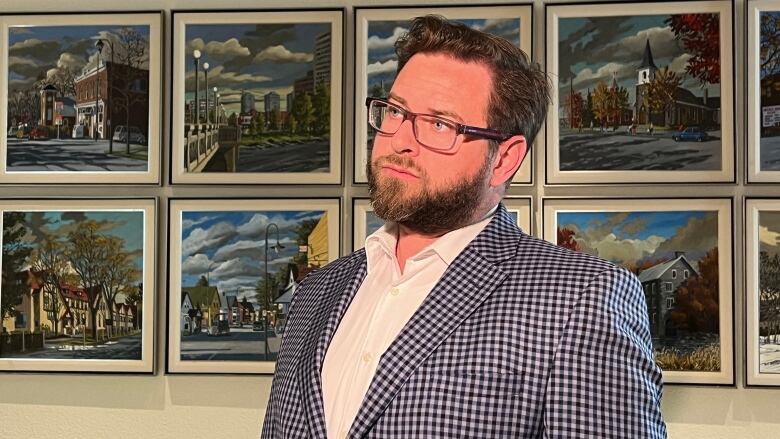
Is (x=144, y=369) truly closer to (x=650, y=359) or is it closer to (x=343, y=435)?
(x=343, y=435)

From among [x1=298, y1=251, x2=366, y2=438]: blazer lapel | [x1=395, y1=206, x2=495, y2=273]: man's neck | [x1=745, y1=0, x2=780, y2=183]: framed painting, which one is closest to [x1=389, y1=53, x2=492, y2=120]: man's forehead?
[x1=395, y1=206, x2=495, y2=273]: man's neck

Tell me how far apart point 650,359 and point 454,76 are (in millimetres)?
457

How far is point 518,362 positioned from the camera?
1093mm

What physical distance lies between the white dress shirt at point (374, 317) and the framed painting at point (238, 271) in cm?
99

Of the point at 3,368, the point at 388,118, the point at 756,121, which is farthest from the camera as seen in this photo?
the point at 3,368

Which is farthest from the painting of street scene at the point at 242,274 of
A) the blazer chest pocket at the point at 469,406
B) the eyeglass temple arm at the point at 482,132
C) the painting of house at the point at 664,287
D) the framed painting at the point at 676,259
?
the blazer chest pocket at the point at 469,406

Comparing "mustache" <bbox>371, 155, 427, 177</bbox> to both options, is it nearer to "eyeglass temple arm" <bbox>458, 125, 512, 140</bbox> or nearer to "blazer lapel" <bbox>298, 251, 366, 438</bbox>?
"eyeglass temple arm" <bbox>458, 125, 512, 140</bbox>

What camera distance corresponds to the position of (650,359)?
109 centimetres

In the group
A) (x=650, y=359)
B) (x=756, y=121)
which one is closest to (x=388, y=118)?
(x=650, y=359)

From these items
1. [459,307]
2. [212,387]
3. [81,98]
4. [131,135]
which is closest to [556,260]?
[459,307]

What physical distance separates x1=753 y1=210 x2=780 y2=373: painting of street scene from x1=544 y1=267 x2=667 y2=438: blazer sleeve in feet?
4.02

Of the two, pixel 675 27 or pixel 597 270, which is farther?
pixel 675 27

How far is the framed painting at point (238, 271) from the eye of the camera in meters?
2.31

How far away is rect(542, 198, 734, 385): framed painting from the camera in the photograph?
2.20 m
